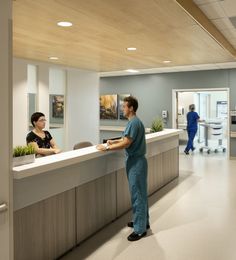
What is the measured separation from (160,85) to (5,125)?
345 inches

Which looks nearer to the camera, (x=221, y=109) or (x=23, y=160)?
(x=23, y=160)

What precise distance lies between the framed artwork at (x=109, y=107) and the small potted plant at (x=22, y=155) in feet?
28.4

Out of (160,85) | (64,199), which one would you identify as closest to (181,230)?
(64,199)

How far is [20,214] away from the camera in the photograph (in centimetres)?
267

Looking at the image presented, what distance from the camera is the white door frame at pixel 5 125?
214 cm

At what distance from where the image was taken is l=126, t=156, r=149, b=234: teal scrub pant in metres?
3.57

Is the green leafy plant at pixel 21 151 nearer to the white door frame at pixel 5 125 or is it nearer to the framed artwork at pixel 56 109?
the white door frame at pixel 5 125

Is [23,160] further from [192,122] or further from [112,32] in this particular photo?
[192,122]

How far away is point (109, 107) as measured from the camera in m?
11.6

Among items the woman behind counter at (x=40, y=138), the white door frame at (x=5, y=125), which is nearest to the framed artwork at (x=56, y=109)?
the woman behind counter at (x=40, y=138)

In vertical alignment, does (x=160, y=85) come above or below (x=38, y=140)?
above

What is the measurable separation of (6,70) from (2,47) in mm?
155

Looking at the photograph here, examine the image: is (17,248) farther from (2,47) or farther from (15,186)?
(2,47)

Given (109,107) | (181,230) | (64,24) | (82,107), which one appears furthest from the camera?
(109,107)
